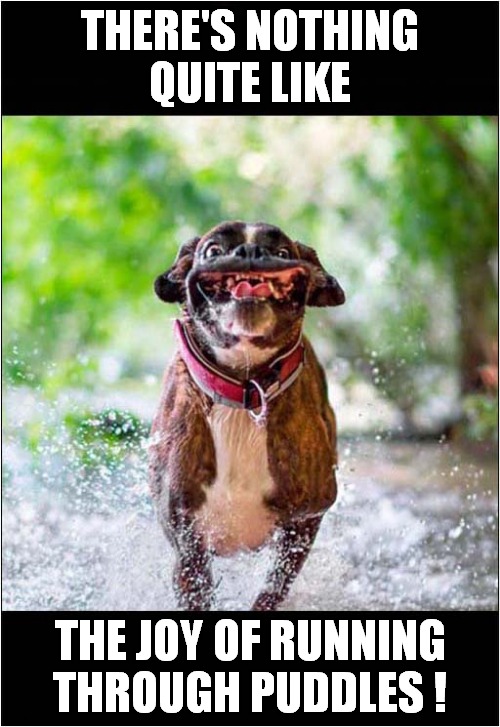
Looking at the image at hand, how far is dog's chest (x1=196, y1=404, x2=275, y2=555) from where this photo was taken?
391 centimetres

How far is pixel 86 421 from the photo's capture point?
5.20 m

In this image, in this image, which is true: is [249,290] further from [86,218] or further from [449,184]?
[86,218]

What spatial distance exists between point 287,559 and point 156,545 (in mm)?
448

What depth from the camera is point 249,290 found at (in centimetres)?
354

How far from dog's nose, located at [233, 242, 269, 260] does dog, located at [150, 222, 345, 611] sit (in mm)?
115

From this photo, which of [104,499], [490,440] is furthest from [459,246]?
[104,499]

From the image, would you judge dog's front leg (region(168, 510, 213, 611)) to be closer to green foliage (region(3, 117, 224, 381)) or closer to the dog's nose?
the dog's nose

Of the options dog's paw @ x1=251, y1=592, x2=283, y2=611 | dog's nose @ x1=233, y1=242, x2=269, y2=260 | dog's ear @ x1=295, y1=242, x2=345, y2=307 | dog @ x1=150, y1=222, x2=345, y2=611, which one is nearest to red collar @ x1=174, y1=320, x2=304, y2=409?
dog @ x1=150, y1=222, x2=345, y2=611

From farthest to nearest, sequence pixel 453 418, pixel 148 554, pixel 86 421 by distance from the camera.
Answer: pixel 453 418 < pixel 86 421 < pixel 148 554

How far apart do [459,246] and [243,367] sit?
5.76 metres

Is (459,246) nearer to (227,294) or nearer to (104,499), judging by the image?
(104,499)

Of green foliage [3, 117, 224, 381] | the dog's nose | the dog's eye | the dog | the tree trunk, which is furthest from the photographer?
green foliage [3, 117, 224, 381]

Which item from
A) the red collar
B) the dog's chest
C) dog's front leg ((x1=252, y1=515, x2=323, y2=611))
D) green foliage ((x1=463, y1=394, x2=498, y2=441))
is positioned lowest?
green foliage ((x1=463, y1=394, x2=498, y2=441))

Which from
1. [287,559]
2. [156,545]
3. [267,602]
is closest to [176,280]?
[156,545]
